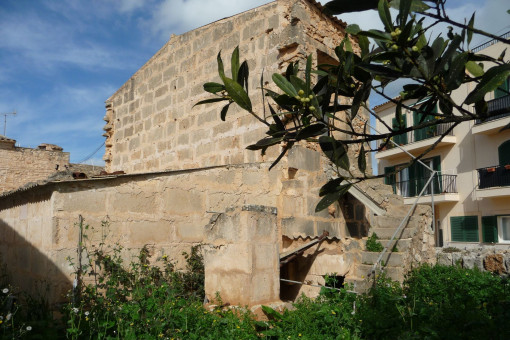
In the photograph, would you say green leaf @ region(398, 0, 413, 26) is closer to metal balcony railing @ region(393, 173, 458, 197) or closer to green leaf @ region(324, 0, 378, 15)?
green leaf @ region(324, 0, 378, 15)

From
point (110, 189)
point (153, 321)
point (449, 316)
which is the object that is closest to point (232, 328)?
point (153, 321)

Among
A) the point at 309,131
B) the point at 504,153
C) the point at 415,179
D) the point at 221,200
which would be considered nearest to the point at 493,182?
the point at 504,153

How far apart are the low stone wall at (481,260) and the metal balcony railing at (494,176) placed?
6599 millimetres

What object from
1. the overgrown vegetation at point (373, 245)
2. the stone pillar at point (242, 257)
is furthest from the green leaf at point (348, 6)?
the overgrown vegetation at point (373, 245)

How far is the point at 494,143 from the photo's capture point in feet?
67.4

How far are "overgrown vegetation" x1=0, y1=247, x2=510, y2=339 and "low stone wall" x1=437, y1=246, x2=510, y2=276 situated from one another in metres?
8.16

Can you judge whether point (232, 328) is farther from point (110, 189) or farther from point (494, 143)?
point (494, 143)

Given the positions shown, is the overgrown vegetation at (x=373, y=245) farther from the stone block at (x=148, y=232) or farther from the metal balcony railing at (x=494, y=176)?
the metal balcony railing at (x=494, y=176)

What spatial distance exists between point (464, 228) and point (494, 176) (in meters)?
3.24

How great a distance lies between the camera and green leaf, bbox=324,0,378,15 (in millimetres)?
1896

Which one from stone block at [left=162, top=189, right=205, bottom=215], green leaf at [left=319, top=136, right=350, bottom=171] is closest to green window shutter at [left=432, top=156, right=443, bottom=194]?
stone block at [left=162, top=189, right=205, bottom=215]

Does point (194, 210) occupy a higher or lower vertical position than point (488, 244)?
higher

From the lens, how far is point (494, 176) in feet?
65.5

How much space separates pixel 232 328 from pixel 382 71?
337cm
